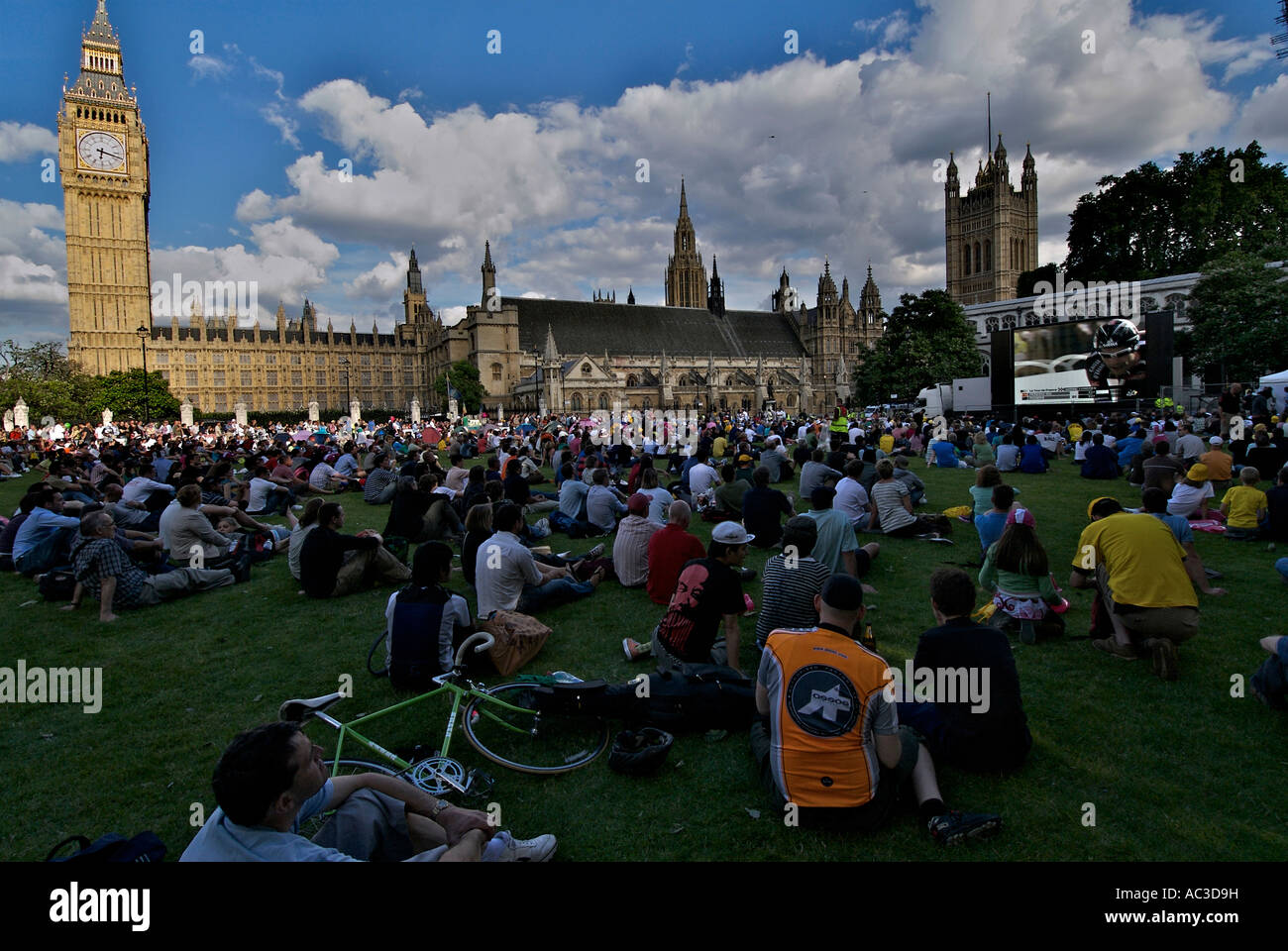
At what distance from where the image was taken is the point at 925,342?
44.5 metres

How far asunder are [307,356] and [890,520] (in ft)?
293

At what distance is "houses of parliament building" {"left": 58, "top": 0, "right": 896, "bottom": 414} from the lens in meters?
69.2

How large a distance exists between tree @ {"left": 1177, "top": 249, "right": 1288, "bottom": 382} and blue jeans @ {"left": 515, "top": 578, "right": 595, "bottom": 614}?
37256 mm

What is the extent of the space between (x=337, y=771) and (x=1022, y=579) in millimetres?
5386

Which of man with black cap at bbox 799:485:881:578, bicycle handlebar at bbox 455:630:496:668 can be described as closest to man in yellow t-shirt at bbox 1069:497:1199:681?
man with black cap at bbox 799:485:881:578

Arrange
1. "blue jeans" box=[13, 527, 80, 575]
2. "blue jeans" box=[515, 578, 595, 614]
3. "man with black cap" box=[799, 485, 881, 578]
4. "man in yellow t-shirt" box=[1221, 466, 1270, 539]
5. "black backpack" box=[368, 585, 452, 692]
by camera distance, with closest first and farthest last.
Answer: "black backpack" box=[368, 585, 452, 692], "man with black cap" box=[799, 485, 881, 578], "blue jeans" box=[515, 578, 595, 614], "blue jeans" box=[13, 527, 80, 575], "man in yellow t-shirt" box=[1221, 466, 1270, 539]

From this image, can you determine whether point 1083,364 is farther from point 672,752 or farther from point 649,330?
point 649,330

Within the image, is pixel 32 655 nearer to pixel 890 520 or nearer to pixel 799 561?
pixel 799 561

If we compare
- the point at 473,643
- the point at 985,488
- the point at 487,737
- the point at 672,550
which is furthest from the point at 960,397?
the point at 487,737

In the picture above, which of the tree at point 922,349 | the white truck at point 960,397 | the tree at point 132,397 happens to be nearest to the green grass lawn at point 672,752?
the white truck at point 960,397

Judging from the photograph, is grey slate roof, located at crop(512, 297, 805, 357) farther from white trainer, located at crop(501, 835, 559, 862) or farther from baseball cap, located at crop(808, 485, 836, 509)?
white trainer, located at crop(501, 835, 559, 862)
